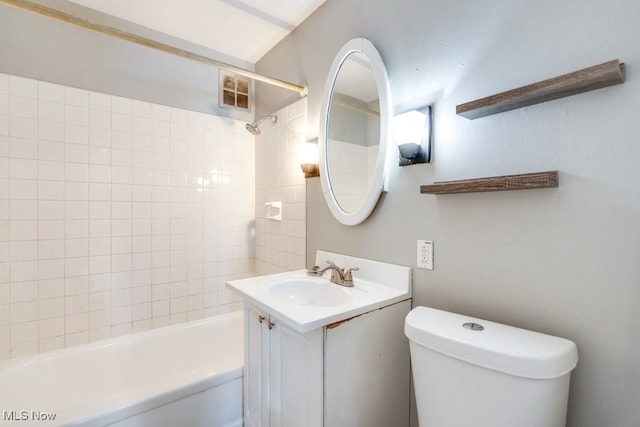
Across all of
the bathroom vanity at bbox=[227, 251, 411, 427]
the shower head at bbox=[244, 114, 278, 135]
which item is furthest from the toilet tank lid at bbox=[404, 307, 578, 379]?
the shower head at bbox=[244, 114, 278, 135]

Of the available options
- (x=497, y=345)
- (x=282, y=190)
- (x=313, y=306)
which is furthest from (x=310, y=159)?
(x=497, y=345)

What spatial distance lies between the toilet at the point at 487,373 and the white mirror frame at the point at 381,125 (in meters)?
0.58

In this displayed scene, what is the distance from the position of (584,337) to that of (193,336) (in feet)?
7.02

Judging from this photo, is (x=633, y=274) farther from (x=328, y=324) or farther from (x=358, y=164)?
(x=358, y=164)

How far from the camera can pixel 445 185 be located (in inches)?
40.1

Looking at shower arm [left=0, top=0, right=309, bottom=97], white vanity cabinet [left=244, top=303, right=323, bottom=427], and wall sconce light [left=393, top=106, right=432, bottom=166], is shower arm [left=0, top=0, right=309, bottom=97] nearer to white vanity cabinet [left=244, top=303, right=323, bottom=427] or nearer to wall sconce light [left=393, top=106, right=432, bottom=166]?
wall sconce light [left=393, top=106, right=432, bottom=166]

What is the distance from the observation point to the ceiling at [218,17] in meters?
1.70

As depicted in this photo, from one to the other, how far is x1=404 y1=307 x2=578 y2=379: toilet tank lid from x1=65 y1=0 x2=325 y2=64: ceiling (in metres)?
1.83

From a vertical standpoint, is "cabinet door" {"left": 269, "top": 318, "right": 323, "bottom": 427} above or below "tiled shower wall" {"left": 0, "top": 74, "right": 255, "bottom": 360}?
Answer: below

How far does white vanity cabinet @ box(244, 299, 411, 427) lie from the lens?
961 mm

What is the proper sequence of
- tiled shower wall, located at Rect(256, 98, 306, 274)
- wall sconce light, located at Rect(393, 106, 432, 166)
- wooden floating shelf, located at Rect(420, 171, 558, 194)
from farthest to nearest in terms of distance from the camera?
tiled shower wall, located at Rect(256, 98, 306, 274) → wall sconce light, located at Rect(393, 106, 432, 166) → wooden floating shelf, located at Rect(420, 171, 558, 194)

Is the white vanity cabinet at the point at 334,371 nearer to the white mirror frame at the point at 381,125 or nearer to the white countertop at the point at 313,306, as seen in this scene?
the white countertop at the point at 313,306

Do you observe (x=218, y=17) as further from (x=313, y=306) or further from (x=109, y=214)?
(x=313, y=306)

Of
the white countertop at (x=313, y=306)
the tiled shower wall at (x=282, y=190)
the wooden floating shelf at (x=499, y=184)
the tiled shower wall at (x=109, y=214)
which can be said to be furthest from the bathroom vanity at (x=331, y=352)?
the tiled shower wall at (x=109, y=214)
